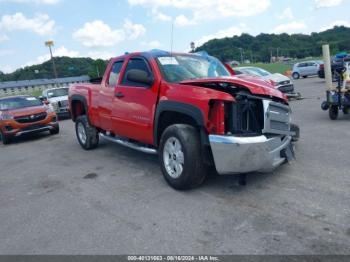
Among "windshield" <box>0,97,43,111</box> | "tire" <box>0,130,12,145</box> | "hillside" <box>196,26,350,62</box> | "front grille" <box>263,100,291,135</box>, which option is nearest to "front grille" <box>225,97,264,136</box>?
"front grille" <box>263,100,291,135</box>

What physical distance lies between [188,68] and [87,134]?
335 cm

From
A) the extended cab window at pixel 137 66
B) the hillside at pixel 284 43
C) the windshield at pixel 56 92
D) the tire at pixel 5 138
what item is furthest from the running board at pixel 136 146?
the hillside at pixel 284 43

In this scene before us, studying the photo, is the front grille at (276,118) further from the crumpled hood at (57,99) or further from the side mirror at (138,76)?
the crumpled hood at (57,99)

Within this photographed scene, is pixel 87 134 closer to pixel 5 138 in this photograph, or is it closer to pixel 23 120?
pixel 23 120

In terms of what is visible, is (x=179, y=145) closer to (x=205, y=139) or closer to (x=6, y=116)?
(x=205, y=139)

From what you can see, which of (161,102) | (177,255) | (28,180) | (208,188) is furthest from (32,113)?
(177,255)

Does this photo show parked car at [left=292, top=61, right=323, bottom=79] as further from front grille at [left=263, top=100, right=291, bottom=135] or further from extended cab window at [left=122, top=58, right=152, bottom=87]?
front grille at [left=263, top=100, right=291, bottom=135]

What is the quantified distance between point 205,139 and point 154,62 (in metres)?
1.68

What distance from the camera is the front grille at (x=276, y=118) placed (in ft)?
13.4

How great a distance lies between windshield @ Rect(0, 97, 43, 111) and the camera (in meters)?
→ 10.9

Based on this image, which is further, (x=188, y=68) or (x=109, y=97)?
(x=109, y=97)

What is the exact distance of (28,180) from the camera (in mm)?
5699

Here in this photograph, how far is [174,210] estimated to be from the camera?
3873 mm

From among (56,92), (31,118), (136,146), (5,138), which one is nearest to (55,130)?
(31,118)
